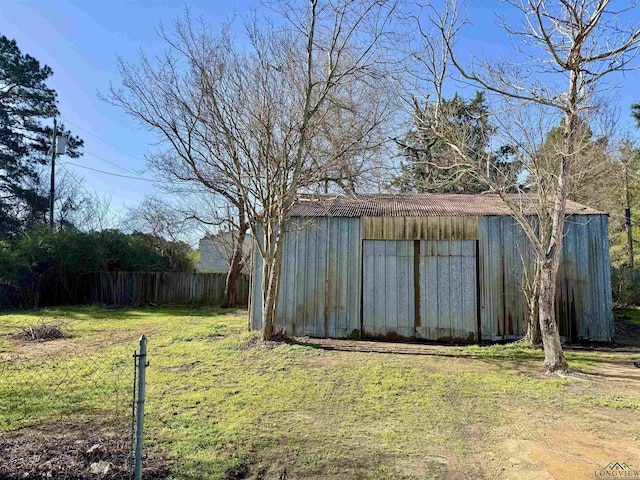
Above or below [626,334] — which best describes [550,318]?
above

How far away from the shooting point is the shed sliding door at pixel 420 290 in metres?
8.39

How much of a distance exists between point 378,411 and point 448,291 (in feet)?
15.9

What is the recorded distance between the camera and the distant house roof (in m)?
8.54

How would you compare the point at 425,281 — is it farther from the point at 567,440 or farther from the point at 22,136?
the point at 22,136

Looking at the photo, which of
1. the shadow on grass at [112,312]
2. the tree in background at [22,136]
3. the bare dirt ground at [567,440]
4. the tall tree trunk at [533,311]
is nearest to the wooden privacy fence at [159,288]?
the shadow on grass at [112,312]

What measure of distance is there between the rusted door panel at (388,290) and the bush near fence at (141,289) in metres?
8.28

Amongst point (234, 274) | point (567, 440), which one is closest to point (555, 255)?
point (567, 440)

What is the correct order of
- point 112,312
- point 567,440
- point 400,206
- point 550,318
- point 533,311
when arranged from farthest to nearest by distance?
1. point 112,312
2. point 400,206
3. point 533,311
4. point 550,318
5. point 567,440

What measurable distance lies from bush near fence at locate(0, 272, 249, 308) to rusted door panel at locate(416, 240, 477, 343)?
911 cm

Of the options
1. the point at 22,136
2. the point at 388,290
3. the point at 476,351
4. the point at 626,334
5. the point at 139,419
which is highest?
the point at 22,136

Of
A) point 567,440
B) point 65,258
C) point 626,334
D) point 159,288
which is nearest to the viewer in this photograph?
point 567,440

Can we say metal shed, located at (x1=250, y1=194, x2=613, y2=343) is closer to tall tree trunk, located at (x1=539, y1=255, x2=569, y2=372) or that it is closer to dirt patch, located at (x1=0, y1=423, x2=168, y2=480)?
tall tree trunk, located at (x1=539, y1=255, x2=569, y2=372)

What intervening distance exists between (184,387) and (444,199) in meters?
8.04

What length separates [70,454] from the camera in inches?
114
